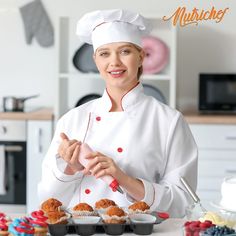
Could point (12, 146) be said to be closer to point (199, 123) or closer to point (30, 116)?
point (30, 116)

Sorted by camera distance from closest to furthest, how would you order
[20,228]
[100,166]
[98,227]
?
[20,228]
[98,227]
[100,166]

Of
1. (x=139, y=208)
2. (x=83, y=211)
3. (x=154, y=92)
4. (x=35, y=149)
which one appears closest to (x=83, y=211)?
(x=83, y=211)

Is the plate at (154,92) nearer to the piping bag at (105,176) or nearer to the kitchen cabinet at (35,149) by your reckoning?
the kitchen cabinet at (35,149)

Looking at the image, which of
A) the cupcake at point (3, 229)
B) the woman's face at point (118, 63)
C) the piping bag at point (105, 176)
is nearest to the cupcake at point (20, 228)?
the cupcake at point (3, 229)

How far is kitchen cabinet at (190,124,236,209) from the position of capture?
333 cm

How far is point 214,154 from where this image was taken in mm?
3346

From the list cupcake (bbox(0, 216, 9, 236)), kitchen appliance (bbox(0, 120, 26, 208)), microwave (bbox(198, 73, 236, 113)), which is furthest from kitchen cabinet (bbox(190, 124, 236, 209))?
cupcake (bbox(0, 216, 9, 236))

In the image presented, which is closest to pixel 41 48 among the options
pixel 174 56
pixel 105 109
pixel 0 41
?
pixel 0 41

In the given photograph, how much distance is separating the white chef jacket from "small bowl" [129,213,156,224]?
25 cm

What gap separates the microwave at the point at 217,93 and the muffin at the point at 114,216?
2.21 meters

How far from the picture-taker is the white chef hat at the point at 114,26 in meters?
1.72

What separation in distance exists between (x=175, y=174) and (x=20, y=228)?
587 millimetres

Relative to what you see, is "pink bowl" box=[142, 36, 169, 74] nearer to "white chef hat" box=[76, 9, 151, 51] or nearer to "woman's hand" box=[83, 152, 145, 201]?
"white chef hat" box=[76, 9, 151, 51]

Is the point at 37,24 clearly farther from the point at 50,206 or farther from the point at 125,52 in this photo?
the point at 50,206
